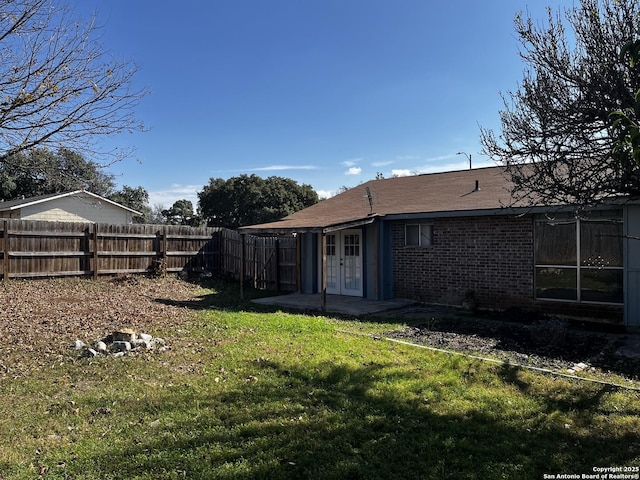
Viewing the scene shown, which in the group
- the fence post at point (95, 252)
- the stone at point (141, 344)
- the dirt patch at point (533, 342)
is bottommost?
the dirt patch at point (533, 342)

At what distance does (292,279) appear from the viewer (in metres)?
16.2

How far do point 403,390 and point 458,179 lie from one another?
11326 millimetres

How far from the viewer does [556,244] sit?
34.6ft

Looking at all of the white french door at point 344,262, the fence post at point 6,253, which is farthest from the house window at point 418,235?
the fence post at point 6,253

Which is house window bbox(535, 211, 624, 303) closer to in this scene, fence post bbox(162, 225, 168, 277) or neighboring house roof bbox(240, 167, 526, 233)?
neighboring house roof bbox(240, 167, 526, 233)

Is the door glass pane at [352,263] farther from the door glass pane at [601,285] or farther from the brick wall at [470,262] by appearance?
the door glass pane at [601,285]

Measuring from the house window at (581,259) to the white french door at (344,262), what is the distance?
522 cm

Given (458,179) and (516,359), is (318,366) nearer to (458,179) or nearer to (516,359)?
(516,359)

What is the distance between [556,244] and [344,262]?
625 centimetres

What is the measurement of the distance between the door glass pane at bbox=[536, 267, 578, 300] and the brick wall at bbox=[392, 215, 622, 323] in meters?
0.17

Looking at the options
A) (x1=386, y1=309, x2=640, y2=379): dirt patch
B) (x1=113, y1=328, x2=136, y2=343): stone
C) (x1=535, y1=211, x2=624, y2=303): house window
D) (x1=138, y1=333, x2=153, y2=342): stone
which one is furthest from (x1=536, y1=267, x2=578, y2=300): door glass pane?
(x1=113, y1=328, x2=136, y2=343): stone

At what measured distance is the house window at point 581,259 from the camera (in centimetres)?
974

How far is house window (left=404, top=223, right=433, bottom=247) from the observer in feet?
42.3

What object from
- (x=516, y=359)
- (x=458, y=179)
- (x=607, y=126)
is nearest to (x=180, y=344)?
(x=516, y=359)
